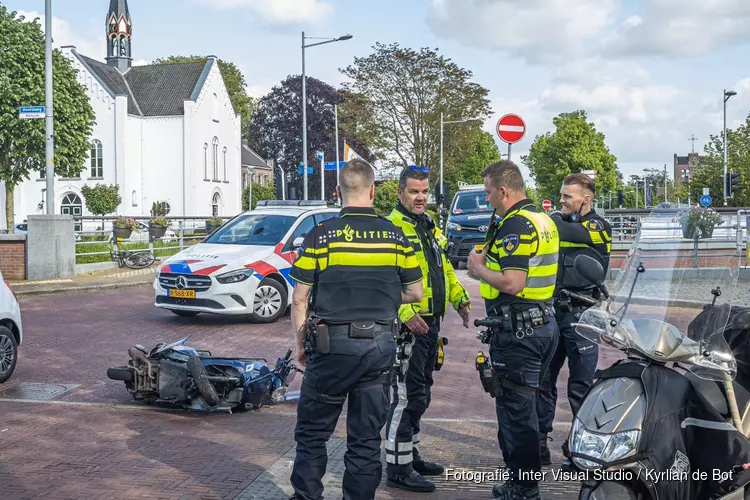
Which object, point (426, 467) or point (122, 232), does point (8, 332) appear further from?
point (122, 232)

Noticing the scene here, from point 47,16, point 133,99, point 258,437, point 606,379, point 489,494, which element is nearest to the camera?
point 606,379

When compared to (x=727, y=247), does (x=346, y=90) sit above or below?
above

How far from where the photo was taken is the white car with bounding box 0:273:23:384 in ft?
26.6

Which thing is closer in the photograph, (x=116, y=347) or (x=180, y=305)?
(x=116, y=347)

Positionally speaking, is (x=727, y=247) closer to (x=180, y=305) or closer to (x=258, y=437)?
(x=258, y=437)

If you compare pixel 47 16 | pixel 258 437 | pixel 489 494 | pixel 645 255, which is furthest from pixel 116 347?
pixel 47 16

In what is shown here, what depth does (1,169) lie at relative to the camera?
35531 mm

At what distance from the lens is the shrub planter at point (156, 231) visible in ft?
74.8

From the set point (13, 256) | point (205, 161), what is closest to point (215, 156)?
point (205, 161)

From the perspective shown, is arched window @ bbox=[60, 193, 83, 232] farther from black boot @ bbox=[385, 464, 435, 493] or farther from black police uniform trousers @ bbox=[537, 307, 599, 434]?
black boot @ bbox=[385, 464, 435, 493]

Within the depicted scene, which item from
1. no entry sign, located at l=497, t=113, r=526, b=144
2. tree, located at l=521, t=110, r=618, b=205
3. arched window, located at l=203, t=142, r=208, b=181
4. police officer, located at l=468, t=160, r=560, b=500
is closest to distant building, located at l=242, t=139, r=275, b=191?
arched window, located at l=203, t=142, r=208, b=181

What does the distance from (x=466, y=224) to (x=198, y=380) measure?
52.3 ft

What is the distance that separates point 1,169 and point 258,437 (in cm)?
3361

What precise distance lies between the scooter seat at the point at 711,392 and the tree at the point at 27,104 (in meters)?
33.2
